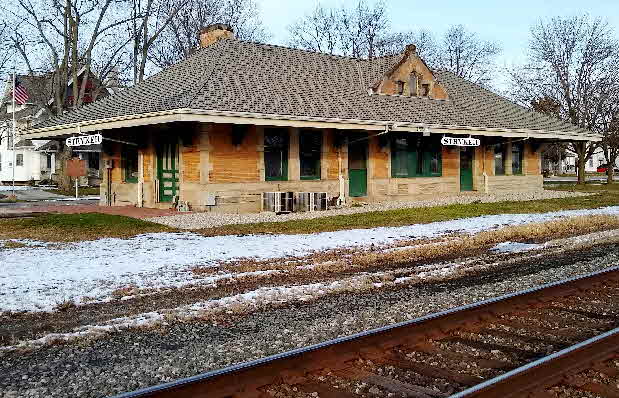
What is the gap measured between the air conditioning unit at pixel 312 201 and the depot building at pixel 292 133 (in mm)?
35

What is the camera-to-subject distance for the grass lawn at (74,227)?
13031 mm

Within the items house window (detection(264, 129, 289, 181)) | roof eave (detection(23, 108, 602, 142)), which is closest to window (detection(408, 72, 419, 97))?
roof eave (detection(23, 108, 602, 142))

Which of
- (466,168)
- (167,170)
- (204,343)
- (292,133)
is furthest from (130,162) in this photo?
(204,343)

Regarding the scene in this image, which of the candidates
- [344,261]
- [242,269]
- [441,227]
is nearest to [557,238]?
[441,227]

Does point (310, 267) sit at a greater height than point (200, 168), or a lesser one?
lesser

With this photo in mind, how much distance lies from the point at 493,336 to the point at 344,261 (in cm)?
462

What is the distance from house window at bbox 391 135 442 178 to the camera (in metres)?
22.8

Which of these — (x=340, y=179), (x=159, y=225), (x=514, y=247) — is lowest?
(x=514, y=247)

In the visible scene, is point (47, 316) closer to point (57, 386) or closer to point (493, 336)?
point (57, 386)

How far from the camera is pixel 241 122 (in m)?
17.4

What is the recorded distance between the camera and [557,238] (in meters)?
12.8

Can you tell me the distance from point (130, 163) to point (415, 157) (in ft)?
33.7

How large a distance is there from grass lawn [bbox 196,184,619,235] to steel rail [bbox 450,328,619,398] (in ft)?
31.1

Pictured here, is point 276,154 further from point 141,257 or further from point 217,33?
point 141,257
